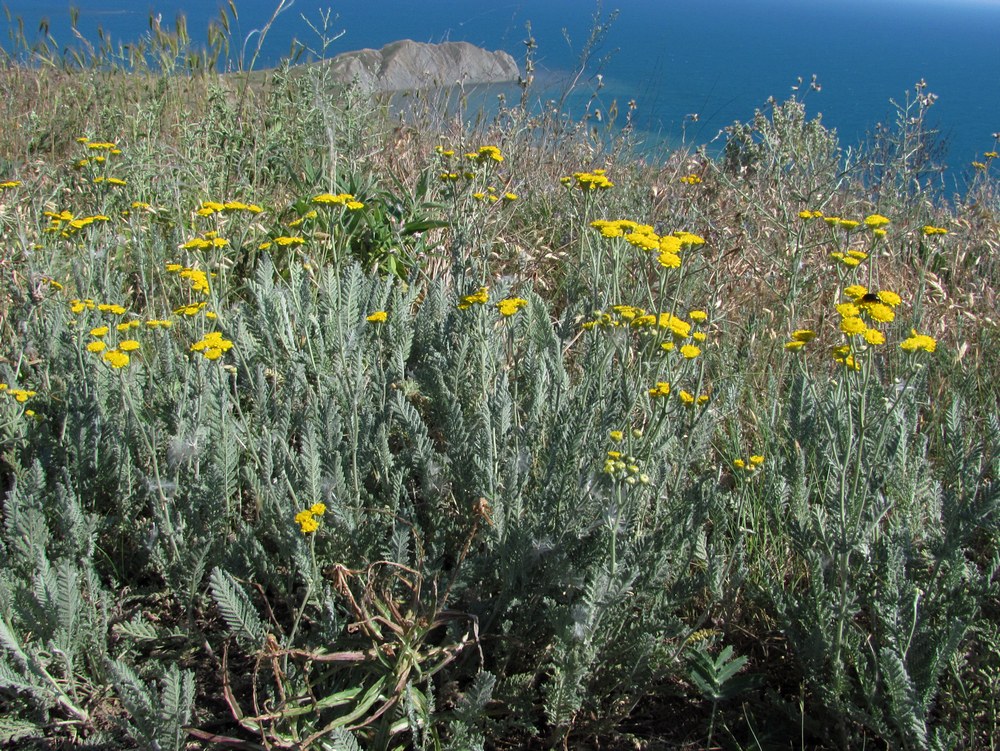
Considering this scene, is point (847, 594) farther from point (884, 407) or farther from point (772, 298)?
point (772, 298)

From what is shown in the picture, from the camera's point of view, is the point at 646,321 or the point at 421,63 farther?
the point at 421,63

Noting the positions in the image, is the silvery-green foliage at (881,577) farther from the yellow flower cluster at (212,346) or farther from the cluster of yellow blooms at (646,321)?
the yellow flower cluster at (212,346)

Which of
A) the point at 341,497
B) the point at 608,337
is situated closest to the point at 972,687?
the point at 608,337

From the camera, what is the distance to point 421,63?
8320 mm

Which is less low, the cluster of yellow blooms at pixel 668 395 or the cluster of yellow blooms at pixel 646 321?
the cluster of yellow blooms at pixel 646 321

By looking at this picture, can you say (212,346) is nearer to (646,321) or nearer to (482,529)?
(482,529)

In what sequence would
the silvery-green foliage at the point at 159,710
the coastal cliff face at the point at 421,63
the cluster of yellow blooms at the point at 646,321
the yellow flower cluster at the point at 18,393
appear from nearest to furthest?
the silvery-green foliage at the point at 159,710, the cluster of yellow blooms at the point at 646,321, the yellow flower cluster at the point at 18,393, the coastal cliff face at the point at 421,63

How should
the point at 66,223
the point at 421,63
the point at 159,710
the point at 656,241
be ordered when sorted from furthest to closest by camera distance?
the point at 421,63 → the point at 66,223 → the point at 656,241 → the point at 159,710

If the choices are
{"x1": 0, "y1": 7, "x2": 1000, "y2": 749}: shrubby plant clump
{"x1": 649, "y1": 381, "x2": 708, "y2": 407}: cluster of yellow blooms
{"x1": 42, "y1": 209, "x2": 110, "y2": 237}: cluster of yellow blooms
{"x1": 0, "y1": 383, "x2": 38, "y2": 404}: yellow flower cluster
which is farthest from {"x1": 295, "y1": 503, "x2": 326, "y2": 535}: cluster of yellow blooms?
{"x1": 42, "y1": 209, "x2": 110, "y2": 237}: cluster of yellow blooms

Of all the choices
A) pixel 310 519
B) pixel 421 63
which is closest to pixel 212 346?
pixel 310 519

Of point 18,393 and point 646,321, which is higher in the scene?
point 646,321

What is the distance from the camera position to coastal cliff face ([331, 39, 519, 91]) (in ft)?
24.1

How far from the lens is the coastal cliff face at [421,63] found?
7348 millimetres

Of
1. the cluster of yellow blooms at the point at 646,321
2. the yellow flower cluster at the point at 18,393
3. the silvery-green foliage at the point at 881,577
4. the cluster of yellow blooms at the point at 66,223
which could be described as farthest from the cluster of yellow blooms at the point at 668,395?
the cluster of yellow blooms at the point at 66,223
